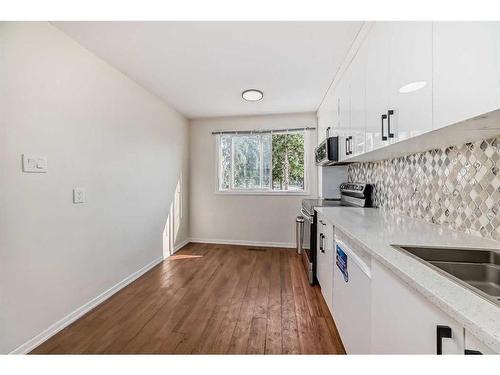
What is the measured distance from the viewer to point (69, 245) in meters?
1.94

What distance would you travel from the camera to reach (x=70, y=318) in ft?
6.33

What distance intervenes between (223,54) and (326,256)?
2.01 m

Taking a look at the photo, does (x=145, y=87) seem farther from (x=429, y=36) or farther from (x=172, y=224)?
(x=429, y=36)

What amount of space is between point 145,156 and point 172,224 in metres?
1.23

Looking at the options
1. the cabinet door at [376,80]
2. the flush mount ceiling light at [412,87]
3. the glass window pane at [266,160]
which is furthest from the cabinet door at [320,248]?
the glass window pane at [266,160]

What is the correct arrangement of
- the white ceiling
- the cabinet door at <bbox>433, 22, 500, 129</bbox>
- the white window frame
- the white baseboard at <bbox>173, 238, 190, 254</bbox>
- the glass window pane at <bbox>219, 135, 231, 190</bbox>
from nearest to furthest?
the cabinet door at <bbox>433, 22, 500, 129</bbox> < the white ceiling < the white baseboard at <bbox>173, 238, 190, 254</bbox> < the white window frame < the glass window pane at <bbox>219, 135, 231, 190</bbox>

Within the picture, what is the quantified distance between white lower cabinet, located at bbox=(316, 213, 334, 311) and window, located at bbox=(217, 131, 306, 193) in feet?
6.10

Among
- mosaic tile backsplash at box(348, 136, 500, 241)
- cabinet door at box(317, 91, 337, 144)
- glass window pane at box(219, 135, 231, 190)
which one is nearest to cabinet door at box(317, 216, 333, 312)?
mosaic tile backsplash at box(348, 136, 500, 241)

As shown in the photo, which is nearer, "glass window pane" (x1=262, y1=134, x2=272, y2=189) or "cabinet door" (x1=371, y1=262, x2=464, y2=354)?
"cabinet door" (x1=371, y1=262, x2=464, y2=354)

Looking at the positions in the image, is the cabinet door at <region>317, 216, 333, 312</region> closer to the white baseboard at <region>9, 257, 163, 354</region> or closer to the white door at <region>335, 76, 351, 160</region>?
the white door at <region>335, 76, 351, 160</region>

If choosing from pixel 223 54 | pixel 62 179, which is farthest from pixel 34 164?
pixel 223 54

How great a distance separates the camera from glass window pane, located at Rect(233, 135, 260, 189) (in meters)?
4.29

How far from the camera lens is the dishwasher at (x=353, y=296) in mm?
1161
